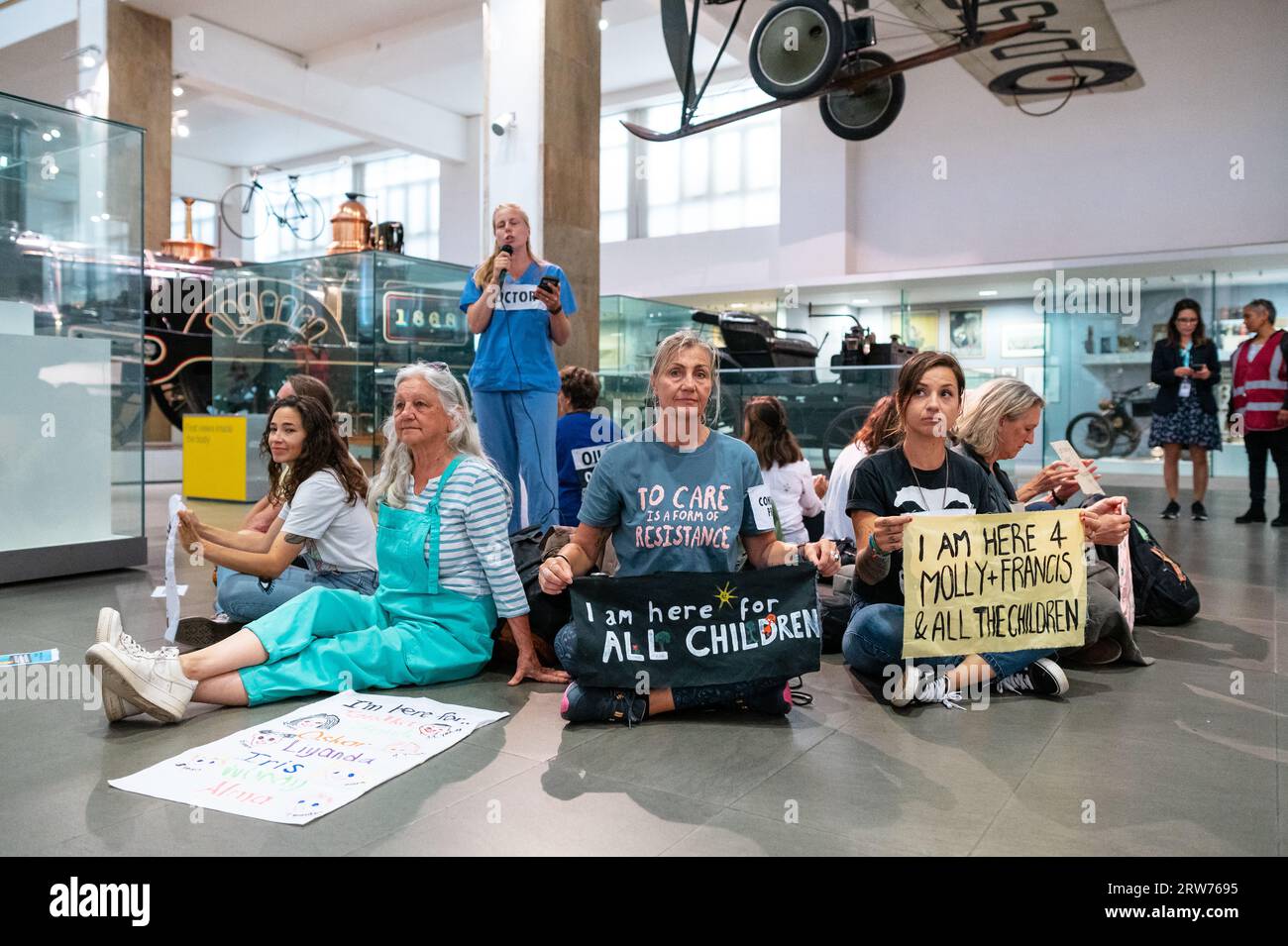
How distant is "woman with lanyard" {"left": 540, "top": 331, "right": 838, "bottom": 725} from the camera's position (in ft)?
9.23

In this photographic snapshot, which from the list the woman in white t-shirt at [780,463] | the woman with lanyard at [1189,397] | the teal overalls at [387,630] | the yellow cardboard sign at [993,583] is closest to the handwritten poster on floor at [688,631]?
the yellow cardboard sign at [993,583]

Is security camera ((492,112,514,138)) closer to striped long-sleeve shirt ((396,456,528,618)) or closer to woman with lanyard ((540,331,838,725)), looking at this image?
striped long-sleeve shirt ((396,456,528,618))

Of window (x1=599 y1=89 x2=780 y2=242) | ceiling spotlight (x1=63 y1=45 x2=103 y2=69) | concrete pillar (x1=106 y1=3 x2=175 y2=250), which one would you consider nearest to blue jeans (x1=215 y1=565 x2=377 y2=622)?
concrete pillar (x1=106 y1=3 x2=175 y2=250)

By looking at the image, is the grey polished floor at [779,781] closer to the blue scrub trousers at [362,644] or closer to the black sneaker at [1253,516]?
the blue scrub trousers at [362,644]

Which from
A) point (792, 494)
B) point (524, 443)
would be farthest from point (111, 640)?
point (792, 494)

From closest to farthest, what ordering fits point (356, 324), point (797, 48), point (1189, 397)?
point (797, 48) < point (356, 324) < point (1189, 397)

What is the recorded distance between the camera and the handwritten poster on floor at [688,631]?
2.72 m

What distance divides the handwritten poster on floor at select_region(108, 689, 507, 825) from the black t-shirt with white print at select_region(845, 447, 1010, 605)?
1.32 m

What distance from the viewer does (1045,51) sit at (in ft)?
33.4

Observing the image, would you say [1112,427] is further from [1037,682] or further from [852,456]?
[1037,682]

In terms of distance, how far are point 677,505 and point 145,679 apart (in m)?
1.56

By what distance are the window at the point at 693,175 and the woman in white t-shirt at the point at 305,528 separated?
15156 mm

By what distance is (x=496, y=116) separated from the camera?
7723mm
